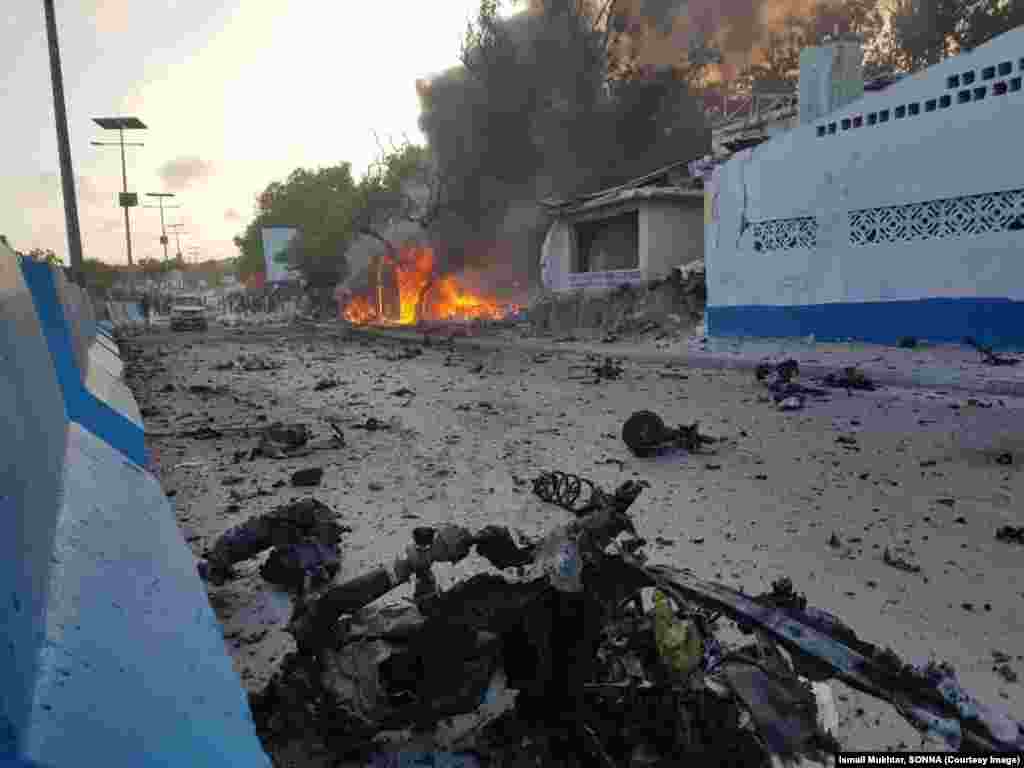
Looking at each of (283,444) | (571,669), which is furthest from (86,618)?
(283,444)

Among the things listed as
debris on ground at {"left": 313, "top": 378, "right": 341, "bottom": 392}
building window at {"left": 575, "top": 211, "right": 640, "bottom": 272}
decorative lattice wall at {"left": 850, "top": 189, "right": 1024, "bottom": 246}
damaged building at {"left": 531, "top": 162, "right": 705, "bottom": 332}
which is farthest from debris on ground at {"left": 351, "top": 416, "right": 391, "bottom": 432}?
building window at {"left": 575, "top": 211, "right": 640, "bottom": 272}

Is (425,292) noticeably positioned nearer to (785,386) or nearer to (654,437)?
(785,386)

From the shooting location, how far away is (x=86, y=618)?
1.28 meters

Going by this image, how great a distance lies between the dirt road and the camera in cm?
299

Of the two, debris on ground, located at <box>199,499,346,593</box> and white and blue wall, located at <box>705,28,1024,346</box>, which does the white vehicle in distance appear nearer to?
white and blue wall, located at <box>705,28,1024,346</box>

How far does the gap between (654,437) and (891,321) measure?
25.7 feet

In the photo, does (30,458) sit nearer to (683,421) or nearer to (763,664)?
(763,664)

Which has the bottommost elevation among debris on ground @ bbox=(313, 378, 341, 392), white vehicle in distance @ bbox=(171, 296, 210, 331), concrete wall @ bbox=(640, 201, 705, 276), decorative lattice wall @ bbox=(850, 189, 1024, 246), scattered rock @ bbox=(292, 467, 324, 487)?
scattered rock @ bbox=(292, 467, 324, 487)

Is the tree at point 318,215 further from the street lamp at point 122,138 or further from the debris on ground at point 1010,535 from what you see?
the debris on ground at point 1010,535

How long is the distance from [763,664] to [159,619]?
1.65 metres

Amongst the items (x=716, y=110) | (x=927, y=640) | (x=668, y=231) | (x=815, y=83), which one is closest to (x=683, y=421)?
(x=927, y=640)

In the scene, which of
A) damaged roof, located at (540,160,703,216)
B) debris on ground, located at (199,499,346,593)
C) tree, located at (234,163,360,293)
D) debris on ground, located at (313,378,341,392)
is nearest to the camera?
debris on ground, located at (199,499,346,593)

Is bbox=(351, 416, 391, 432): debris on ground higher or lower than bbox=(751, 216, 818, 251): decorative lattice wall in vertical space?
lower

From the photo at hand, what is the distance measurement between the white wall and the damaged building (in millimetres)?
3990
